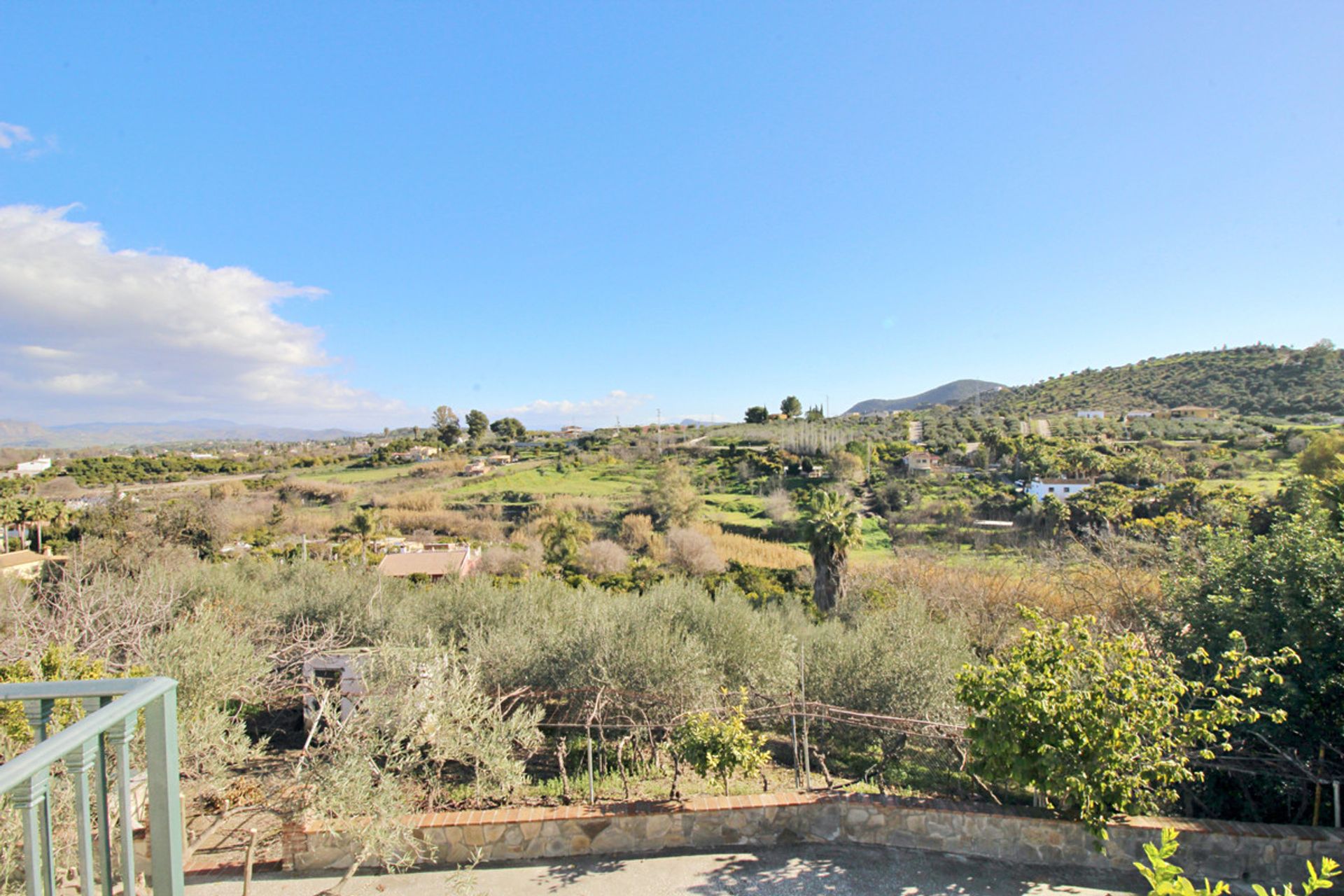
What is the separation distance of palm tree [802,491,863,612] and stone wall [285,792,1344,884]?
492 inches

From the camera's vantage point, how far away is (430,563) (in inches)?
786

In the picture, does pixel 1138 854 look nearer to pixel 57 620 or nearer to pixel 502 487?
pixel 57 620

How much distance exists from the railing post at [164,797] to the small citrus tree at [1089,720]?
4.57 meters

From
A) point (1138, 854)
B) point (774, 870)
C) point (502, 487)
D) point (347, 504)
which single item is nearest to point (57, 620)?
point (774, 870)

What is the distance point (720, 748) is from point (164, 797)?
4.46 meters

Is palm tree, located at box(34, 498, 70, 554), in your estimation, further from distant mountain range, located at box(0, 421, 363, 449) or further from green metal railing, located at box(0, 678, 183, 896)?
distant mountain range, located at box(0, 421, 363, 449)

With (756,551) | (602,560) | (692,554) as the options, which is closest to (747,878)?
(602,560)

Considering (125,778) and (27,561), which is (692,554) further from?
(125,778)

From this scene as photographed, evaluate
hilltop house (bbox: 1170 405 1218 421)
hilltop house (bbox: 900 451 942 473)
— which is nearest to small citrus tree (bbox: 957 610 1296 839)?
hilltop house (bbox: 900 451 942 473)

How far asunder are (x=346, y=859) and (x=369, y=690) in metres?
1.28

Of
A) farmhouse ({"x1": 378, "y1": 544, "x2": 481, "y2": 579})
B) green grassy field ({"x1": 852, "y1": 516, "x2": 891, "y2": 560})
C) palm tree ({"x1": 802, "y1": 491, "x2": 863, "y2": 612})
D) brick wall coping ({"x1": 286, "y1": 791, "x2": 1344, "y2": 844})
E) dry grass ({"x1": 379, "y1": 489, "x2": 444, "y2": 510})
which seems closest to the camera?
brick wall coping ({"x1": 286, "y1": 791, "x2": 1344, "y2": 844})

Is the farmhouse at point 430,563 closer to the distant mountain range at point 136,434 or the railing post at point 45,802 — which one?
the railing post at point 45,802

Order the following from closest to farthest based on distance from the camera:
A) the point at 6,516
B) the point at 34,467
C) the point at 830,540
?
the point at 830,540 < the point at 6,516 < the point at 34,467

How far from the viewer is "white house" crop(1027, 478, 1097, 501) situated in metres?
29.3
